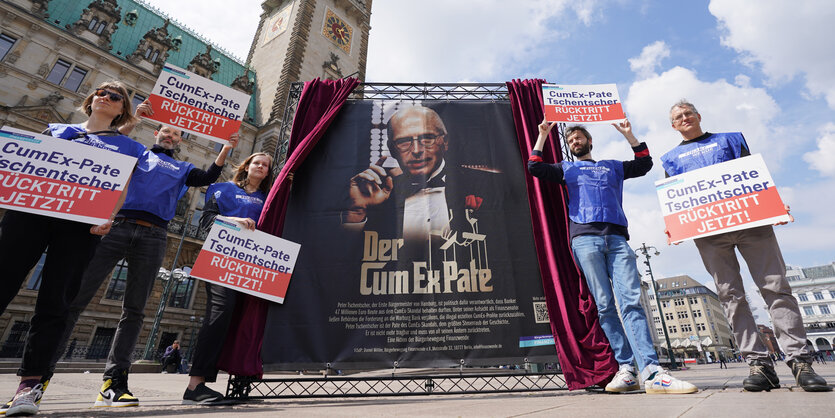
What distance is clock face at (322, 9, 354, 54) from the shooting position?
24.7 m

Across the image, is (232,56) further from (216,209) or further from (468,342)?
(468,342)

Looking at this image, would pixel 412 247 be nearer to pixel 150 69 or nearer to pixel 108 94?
pixel 108 94

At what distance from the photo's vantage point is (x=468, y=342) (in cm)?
366

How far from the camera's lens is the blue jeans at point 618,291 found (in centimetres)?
283

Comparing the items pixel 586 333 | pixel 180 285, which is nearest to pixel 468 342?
pixel 586 333

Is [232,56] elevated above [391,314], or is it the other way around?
[232,56]

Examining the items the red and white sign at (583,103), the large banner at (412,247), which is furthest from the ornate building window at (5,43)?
the red and white sign at (583,103)

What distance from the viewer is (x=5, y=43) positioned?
52.1ft

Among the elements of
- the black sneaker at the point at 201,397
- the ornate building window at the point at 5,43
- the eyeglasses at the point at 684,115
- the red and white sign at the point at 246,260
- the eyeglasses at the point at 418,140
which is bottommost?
the black sneaker at the point at 201,397

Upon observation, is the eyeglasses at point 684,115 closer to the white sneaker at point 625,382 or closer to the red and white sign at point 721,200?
the red and white sign at point 721,200

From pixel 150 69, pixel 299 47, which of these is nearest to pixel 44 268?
pixel 299 47

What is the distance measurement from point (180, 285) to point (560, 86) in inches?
842

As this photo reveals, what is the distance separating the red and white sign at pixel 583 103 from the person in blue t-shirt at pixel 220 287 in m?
3.37

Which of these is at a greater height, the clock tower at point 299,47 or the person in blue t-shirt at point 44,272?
the clock tower at point 299,47
